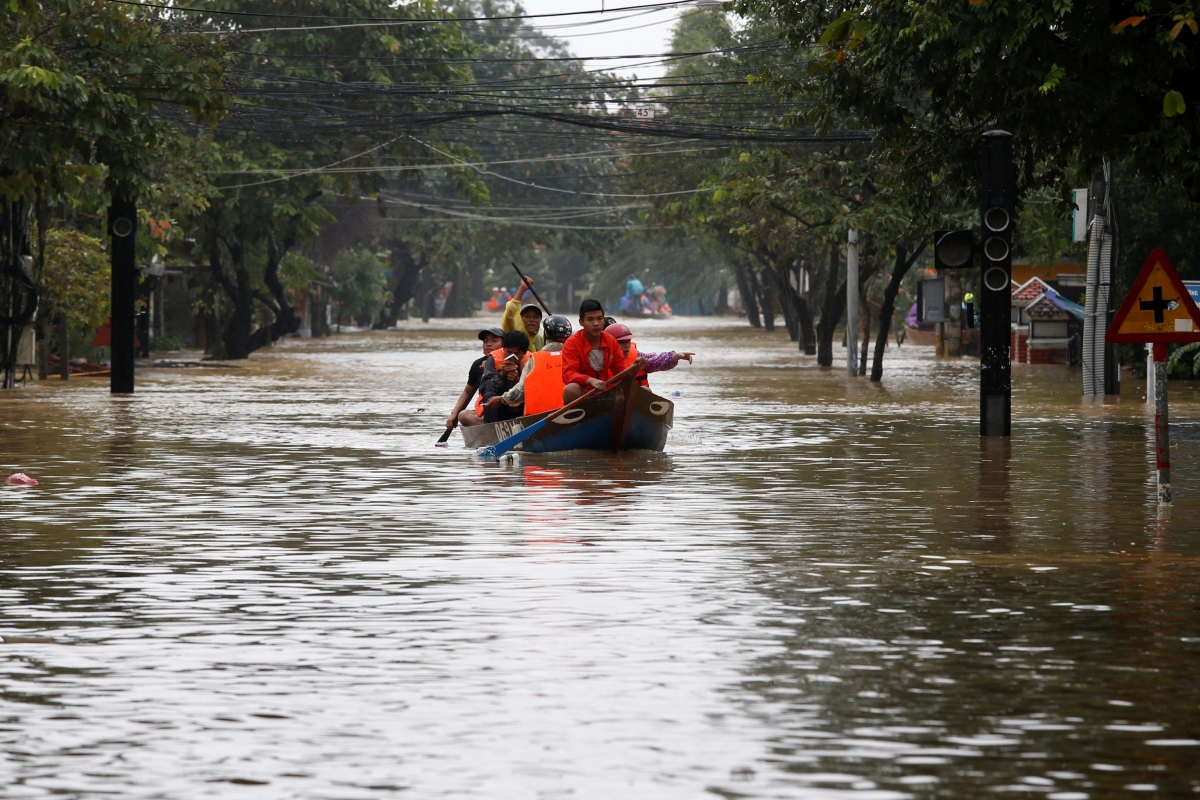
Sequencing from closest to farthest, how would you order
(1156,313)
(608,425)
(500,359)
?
1. (1156,313)
2. (608,425)
3. (500,359)

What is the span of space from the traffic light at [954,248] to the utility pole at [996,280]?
254mm

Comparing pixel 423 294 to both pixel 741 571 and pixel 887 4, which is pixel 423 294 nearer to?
pixel 887 4

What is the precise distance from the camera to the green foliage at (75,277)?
36.9 metres

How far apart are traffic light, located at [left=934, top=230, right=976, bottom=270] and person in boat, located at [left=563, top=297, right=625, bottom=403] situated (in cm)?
402

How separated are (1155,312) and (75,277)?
26880 millimetres

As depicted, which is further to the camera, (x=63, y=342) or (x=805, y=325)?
(x=805, y=325)

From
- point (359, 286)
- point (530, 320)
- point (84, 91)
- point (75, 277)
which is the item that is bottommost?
point (530, 320)

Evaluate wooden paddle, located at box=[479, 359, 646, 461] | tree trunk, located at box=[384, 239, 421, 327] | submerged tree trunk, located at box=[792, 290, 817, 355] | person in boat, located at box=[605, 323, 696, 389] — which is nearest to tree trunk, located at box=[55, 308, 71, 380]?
person in boat, located at box=[605, 323, 696, 389]

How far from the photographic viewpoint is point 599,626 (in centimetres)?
916

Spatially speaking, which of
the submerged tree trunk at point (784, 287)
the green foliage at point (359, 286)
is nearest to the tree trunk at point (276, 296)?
the submerged tree trunk at point (784, 287)

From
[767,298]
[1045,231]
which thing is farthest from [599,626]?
[767,298]

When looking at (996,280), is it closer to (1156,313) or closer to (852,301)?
(1156,313)

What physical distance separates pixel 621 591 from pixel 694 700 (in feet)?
9.41

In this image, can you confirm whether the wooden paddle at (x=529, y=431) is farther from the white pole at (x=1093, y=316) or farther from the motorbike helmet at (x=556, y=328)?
the white pole at (x=1093, y=316)
